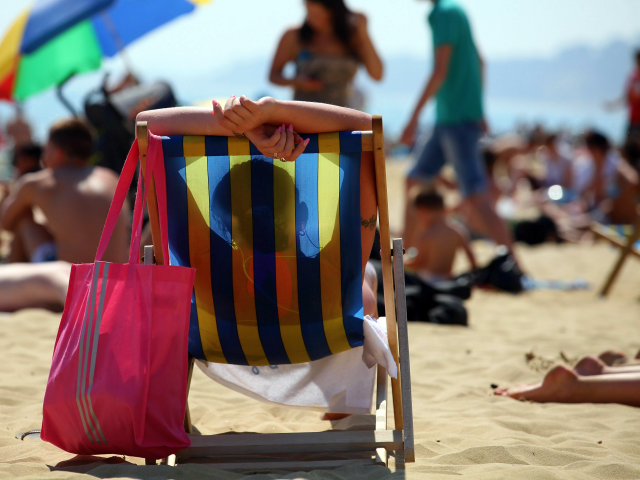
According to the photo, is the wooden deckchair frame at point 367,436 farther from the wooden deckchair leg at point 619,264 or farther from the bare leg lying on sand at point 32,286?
the wooden deckchair leg at point 619,264

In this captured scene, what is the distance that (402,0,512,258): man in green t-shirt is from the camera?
184 inches

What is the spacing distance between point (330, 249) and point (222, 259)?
0.32 metres

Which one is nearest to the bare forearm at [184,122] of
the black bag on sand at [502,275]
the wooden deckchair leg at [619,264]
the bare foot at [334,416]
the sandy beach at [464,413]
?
the sandy beach at [464,413]

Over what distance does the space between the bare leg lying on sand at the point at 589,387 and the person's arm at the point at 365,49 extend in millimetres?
2527

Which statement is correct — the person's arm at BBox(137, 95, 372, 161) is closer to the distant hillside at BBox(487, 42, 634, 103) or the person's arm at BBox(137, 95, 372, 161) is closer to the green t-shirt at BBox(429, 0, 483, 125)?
the green t-shirt at BBox(429, 0, 483, 125)

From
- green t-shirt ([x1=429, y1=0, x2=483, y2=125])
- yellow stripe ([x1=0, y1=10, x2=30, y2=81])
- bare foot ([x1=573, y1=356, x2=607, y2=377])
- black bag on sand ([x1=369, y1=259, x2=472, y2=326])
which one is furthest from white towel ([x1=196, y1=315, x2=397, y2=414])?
yellow stripe ([x1=0, y1=10, x2=30, y2=81])

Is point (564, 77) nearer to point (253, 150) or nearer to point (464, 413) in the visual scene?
point (464, 413)

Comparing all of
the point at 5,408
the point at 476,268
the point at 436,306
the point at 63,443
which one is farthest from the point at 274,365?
the point at 476,268

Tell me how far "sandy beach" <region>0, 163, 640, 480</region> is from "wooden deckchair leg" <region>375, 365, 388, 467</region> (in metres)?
0.08

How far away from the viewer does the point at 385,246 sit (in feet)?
6.12

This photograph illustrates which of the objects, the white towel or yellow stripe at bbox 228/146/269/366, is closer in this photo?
yellow stripe at bbox 228/146/269/366

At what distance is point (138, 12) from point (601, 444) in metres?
5.12

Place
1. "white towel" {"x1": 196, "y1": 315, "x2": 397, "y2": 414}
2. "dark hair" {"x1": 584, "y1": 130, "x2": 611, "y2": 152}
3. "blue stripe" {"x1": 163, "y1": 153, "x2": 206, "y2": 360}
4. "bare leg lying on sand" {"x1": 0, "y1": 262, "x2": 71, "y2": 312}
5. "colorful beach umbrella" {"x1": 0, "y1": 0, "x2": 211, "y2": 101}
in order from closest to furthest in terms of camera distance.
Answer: "blue stripe" {"x1": 163, "y1": 153, "x2": 206, "y2": 360}, "white towel" {"x1": 196, "y1": 315, "x2": 397, "y2": 414}, "bare leg lying on sand" {"x1": 0, "y1": 262, "x2": 71, "y2": 312}, "colorful beach umbrella" {"x1": 0, "y1": 0, "x2": 211, "y2": 101}, "dark hair" {"x1": 584, "y1": 130, "x2": 611, "y2": 152}

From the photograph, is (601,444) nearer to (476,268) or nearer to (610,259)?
(476,268)
